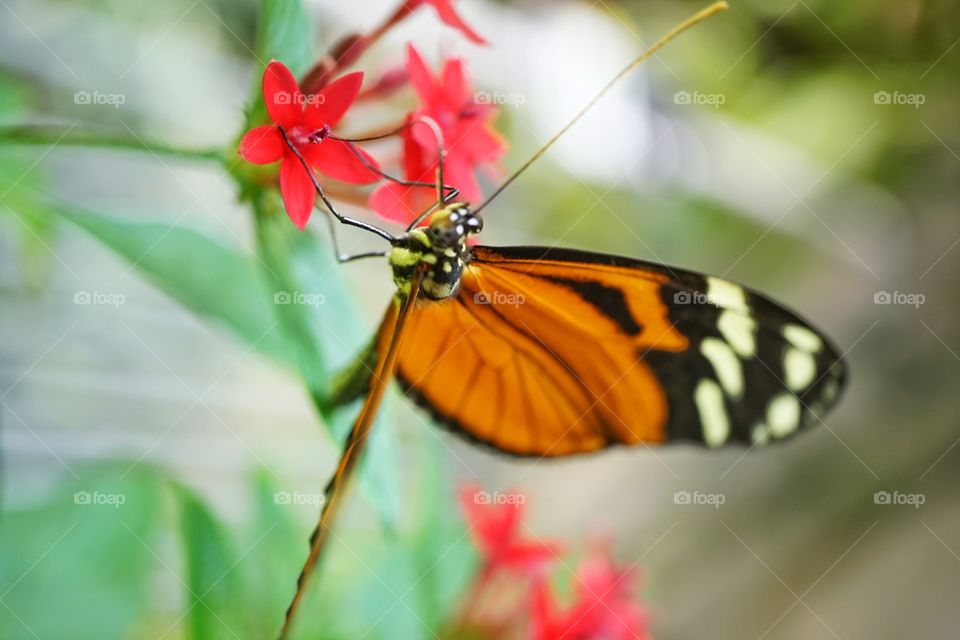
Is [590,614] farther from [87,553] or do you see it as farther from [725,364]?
[87,553]

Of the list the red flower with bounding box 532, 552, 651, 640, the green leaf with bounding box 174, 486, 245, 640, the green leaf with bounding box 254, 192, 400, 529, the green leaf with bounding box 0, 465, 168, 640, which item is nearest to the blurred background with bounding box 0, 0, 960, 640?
the green leaf with bounding box 0, 465, 168, 640

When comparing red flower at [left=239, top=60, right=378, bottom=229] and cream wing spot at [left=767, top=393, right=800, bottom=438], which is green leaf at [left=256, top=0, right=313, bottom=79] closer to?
red flower at [left=239, top=60, right=378, bottom=229]

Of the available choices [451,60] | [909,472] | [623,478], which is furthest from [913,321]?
[451,60]

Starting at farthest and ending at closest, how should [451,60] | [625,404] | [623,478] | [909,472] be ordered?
[623,478]
[909,472]
[625,404]
[451,60]

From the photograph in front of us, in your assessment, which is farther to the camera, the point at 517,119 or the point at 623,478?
the point at 623,478

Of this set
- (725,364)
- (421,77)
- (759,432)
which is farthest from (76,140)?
(759,432)

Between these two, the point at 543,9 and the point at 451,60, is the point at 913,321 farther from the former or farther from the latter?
the point at 451,60

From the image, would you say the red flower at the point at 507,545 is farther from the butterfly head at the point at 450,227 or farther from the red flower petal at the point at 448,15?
the red flower petal at the point at 448,15

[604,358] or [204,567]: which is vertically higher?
[604,358]
